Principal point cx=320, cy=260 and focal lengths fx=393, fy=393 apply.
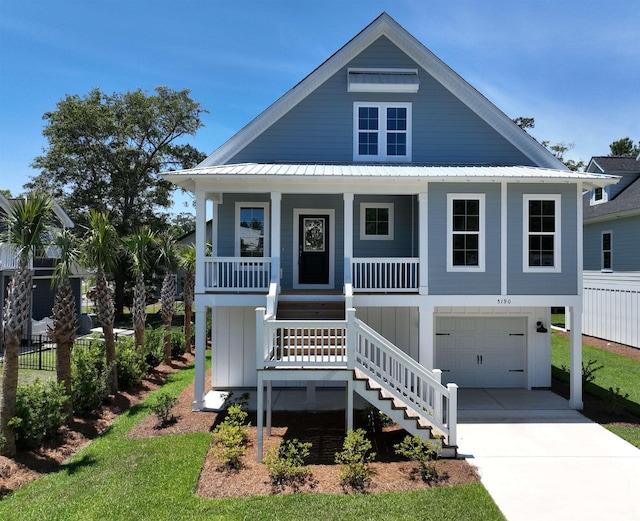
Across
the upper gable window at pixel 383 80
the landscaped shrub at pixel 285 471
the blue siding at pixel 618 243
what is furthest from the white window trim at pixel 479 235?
the blue siding at pixel 618 243

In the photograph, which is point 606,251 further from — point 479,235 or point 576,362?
point 479,235

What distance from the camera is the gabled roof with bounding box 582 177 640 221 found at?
17578 millimetres

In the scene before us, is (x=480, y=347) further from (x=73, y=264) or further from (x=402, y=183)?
(x=73, y=264)

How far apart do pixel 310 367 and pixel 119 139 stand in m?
27.7

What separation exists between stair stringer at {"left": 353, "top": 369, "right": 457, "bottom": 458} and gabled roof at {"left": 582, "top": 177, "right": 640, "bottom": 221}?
15.8 meters

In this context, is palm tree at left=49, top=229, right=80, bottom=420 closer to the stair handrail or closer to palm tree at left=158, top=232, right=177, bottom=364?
palm tree at left=158, top=232, right=177, bottom=364

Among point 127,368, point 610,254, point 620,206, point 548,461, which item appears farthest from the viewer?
point 610,254

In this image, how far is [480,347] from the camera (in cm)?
1201

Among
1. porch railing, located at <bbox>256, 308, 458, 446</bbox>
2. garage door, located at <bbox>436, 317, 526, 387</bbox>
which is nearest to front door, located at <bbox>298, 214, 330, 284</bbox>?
garage door, located at <bbox>436, 317, 526, 387</bbox>

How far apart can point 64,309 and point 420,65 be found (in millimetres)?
11756

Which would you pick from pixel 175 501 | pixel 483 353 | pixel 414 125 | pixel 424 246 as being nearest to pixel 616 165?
pixel 414 125

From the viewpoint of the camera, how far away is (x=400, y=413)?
24.9ft

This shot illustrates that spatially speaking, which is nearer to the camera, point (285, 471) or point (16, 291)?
point (285, 471)

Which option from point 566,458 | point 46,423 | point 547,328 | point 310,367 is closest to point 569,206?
point 547,328
